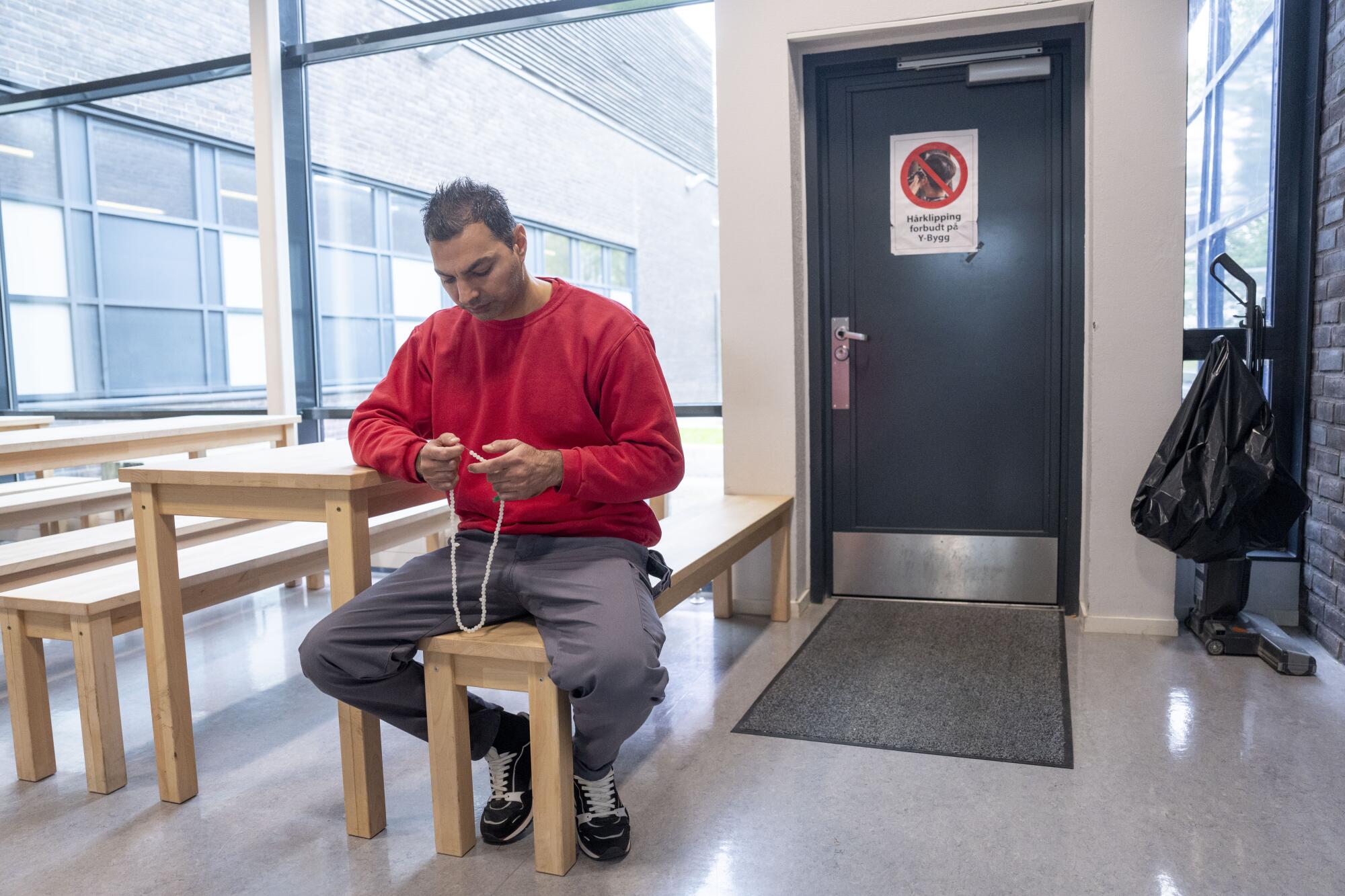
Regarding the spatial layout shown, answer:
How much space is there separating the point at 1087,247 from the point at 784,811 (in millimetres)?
2091

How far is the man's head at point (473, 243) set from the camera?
1.72 metres

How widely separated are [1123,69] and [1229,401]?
40.2 inches

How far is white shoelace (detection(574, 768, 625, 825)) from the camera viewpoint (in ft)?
5.63

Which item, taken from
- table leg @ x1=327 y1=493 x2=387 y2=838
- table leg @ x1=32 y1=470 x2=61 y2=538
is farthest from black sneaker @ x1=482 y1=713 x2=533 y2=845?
table leg @ x1=32 y1=470 x2=61 y2=538

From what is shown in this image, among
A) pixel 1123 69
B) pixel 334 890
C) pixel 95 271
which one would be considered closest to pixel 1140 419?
pixel 1123 69

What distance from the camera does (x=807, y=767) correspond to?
208cm

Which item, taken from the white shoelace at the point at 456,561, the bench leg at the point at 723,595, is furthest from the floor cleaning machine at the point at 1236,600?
the white shoelace at the point at 456,561

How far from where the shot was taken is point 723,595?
3.31 meters

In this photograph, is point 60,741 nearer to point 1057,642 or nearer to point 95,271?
point 1057,642

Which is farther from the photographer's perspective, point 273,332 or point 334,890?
point 273,332

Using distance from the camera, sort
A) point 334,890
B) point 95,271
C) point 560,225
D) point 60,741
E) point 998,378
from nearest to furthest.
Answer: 1. point 334,890
2. point 60,741
3. point 998,378
4. point 560,225
5. point 95,271

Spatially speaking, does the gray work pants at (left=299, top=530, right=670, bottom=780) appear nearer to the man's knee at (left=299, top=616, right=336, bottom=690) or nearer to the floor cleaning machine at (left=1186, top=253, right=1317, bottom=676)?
the man's knee at (left=299, top=616, right=336, bottom=690)

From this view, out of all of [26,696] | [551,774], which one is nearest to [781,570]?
[551,774]

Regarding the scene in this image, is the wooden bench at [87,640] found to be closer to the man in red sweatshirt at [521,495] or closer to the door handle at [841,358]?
the man in red sweatshirt at [521,495]
